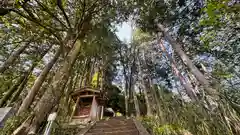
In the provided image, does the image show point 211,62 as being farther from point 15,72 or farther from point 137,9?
point 15,72

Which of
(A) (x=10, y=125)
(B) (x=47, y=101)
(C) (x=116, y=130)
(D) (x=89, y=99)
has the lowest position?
(C) (x=116, y=130)

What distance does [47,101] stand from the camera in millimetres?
3139

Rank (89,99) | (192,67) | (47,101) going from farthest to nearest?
(89,99) < (192,67) < (47,101)

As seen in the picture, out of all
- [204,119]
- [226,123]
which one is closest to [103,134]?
[204,119]

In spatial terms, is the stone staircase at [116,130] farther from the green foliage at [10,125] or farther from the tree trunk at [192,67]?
the tree trunk at [192,67]

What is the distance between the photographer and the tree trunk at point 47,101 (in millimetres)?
2633

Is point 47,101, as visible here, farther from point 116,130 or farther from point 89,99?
point 89,99

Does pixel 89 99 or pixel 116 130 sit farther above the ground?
pixel 89 99

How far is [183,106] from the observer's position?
11.7ft

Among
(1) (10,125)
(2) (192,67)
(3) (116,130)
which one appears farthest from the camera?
(2) (192,67)

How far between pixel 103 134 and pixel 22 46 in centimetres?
672

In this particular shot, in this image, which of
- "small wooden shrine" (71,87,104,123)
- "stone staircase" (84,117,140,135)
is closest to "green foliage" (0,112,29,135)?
"stone staircase" (84,117,140,135)

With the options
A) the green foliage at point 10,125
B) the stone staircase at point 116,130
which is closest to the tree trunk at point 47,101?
the green foliage at point 10,125

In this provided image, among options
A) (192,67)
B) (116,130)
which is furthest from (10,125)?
(192,67)
